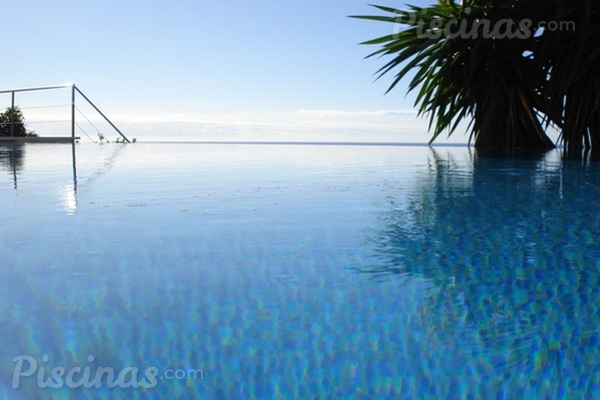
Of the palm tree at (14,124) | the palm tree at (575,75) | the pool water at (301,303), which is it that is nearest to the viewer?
the pool water at (301,303)

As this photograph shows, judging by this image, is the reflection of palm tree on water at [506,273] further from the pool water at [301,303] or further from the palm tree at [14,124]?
the palm tree at [14,124]

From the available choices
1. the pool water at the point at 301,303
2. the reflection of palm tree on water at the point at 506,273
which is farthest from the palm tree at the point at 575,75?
the pool water at the point at 301,303

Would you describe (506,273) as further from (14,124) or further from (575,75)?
(14,124)

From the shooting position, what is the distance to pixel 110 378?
1.07 meters

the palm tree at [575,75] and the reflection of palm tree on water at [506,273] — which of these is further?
the palm tree at [575,75]

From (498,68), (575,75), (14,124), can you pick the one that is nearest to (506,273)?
(575,75)

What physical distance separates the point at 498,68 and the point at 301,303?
7976 mm

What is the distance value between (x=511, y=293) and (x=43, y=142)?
15051 mm

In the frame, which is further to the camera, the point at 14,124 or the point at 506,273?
the point at 14,124

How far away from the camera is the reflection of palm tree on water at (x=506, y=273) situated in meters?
1.15

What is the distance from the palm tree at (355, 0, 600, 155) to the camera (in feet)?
23.8

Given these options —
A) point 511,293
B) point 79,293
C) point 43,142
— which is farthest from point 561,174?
point 43,142

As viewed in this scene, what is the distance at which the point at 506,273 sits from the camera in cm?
166

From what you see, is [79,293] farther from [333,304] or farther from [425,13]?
[425,13]
